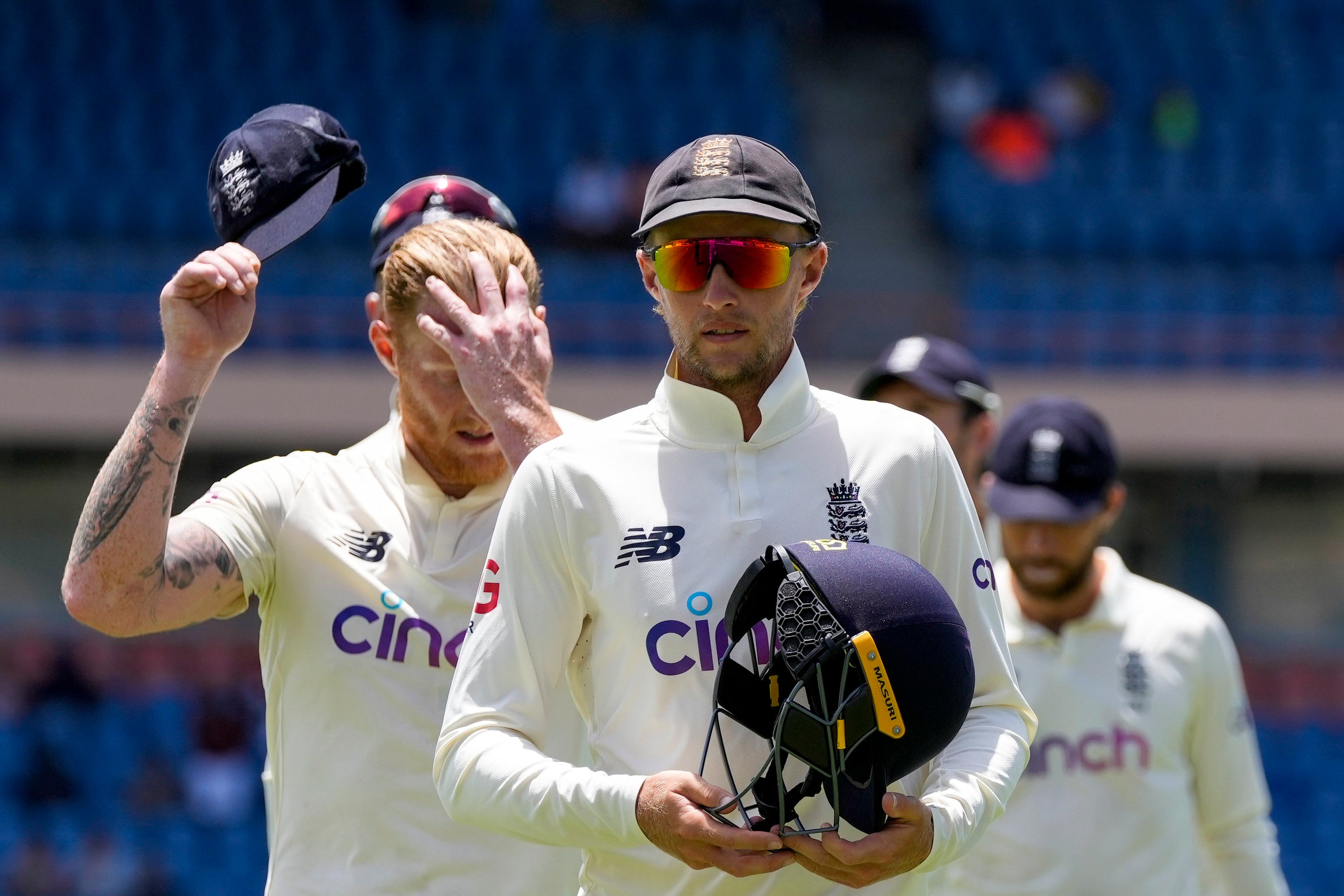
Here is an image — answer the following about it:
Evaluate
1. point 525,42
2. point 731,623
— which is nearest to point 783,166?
point 731,623

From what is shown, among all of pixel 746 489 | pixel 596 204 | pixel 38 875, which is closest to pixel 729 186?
pixel 746 489

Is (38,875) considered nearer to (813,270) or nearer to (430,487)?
(430,487)

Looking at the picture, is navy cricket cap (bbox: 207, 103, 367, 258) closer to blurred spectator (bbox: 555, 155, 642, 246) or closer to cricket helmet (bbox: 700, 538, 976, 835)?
cricket helmet (bbox: 700, 538, 976, 835)

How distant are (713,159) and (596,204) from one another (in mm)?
11966

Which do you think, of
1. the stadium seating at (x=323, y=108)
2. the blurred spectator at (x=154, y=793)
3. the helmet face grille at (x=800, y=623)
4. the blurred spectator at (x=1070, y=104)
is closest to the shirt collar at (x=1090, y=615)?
the helmet face grille at (x=800, y=623)

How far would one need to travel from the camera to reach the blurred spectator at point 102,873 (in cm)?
1062

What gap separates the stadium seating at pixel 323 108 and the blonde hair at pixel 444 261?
32.3ft

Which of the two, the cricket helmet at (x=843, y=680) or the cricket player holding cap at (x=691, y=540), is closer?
the cricket helmet at (x=843, y=680)

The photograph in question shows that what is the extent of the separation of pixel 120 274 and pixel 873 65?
790cm

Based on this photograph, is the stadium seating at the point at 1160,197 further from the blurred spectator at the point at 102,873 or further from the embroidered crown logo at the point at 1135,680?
the embroidered crown logo at the point at 1135,680

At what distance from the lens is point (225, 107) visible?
602 inches

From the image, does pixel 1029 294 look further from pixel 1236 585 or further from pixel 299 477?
pixel 299 477

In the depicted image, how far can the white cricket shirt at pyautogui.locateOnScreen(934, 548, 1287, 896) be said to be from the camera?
3.96 meters

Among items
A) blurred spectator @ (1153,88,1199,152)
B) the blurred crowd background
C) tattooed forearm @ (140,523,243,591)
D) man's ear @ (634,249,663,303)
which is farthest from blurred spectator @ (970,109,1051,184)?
man's ear @ (634,249,663,303)
